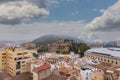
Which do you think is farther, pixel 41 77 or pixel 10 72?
pixel 10 72

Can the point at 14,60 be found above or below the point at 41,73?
above

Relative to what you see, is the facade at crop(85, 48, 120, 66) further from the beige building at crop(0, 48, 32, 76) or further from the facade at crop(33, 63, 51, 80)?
the facade at crop(33, 63, 51, 80)

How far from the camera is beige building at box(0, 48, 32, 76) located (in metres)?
25.5

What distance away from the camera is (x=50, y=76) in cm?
1755

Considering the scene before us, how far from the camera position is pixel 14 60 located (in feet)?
83.7

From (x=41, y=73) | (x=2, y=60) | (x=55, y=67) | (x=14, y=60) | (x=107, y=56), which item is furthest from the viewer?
(x=107, y=56)

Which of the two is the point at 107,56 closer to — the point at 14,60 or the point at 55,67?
the point at 14,60

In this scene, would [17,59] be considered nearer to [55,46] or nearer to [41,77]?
[41,77]

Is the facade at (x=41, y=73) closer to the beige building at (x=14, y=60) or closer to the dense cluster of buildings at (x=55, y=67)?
the dense cluster of buildings at (x=55, y=67)

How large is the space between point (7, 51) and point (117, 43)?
40.0m

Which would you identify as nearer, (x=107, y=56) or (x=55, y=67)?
(x=55, y=67)

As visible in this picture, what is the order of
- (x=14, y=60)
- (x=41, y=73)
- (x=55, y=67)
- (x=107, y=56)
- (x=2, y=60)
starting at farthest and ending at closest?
(x=107, y=56) → (x=2, y=60) → (x=14, y=60) → (x=55, y=67) → (x=41, y=73)

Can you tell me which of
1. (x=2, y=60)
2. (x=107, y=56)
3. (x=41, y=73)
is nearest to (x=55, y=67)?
Result: (x=41, y=73)

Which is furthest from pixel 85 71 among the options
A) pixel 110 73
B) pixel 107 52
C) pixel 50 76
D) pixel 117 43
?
pixel 117 43
